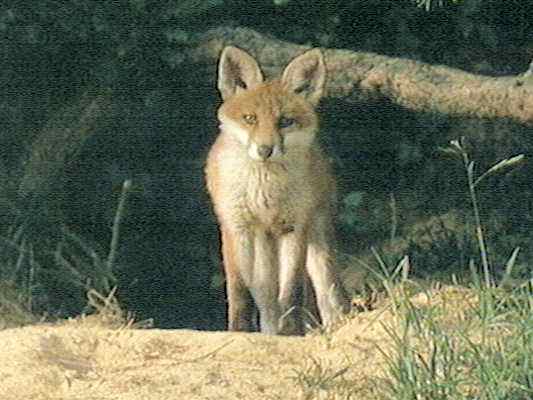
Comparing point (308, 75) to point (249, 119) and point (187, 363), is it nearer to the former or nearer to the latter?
point (249, 119)

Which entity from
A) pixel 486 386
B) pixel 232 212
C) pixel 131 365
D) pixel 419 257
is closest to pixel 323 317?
pixel 232 212

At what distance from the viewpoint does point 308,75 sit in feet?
31.0

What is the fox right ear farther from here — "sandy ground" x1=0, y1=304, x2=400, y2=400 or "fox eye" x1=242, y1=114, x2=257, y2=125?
"sandy ground" x1=0, y1=304, x2=400, y2=400

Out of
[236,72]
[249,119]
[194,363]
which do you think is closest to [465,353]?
[194,363]

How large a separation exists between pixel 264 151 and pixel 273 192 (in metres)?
0.27

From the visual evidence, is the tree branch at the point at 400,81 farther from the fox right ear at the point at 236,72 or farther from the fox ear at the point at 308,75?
the fox right ear at the point at 236,72

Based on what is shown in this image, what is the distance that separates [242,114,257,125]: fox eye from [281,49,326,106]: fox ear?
33 centimetres

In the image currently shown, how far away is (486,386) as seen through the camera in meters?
6.45

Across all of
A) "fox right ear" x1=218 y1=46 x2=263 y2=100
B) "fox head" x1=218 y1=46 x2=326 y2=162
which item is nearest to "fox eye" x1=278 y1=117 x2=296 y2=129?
"fox head" x1=218 y1=46 x2=326 y2=162

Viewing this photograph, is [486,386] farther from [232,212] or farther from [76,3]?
[76,3]

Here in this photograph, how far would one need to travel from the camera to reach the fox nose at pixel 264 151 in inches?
358

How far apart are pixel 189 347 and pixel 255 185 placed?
1834 mm

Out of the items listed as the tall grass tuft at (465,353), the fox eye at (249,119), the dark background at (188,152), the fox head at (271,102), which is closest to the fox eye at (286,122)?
the fox head at (271,102)

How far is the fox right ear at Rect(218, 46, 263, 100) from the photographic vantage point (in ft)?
30.8
